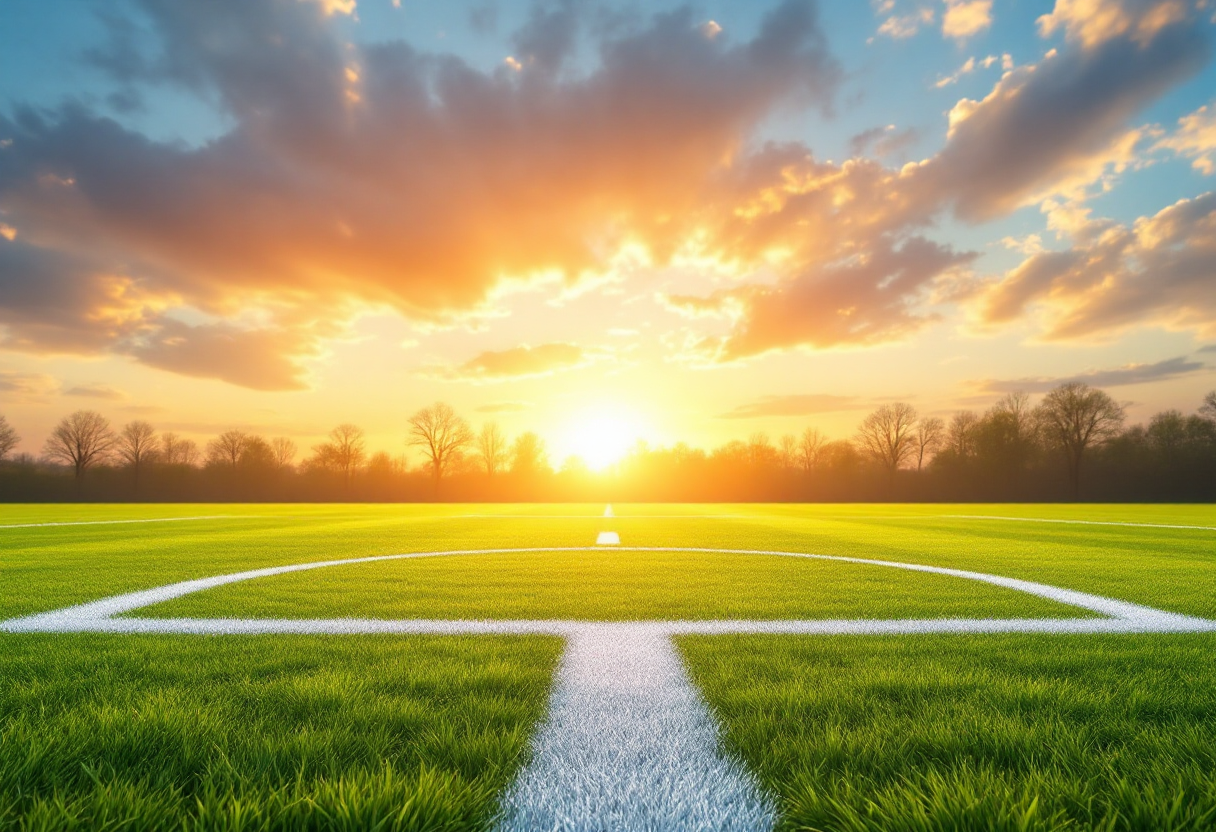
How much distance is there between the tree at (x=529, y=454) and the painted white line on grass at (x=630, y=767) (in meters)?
72.7

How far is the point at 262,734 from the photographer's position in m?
2.54

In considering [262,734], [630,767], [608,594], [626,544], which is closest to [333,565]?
[608,594]

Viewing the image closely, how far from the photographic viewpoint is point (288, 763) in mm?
2293

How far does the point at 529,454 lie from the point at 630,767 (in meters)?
76.1

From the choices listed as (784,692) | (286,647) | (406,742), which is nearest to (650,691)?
(784,692)

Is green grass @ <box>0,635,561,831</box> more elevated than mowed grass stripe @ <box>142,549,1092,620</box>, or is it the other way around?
green grass @ <box>0,635,561,831</box>

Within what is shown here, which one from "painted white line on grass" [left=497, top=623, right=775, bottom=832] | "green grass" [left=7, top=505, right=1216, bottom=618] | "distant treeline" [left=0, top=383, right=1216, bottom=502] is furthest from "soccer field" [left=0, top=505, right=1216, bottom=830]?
"distant treeline" [left=0, top=383, right=1216, bottom=502]

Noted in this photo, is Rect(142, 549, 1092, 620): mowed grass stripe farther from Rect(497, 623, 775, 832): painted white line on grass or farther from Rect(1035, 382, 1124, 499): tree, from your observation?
Rect(1035, 382, 1124, 499): tree

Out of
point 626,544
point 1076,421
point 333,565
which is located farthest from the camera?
point 1076,421

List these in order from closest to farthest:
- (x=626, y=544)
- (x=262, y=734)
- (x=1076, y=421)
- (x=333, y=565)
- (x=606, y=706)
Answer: (x=262, y=734), (x=606, y=706), (x=333, y=565), (x=626, y=544), (x=1076, y=421)

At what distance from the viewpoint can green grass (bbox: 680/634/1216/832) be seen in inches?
75.6

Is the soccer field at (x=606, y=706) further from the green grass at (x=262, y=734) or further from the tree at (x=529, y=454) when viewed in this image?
the tree at (x=529, y=454)

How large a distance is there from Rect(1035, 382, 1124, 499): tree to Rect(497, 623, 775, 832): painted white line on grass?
73.0 metres

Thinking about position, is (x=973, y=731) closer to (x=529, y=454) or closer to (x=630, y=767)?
(x=630, y=767)
